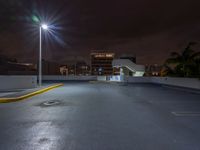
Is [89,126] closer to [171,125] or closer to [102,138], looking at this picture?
[102,138]

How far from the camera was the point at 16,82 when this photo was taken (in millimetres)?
16047

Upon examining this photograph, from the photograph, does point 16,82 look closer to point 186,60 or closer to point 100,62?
point 186,60

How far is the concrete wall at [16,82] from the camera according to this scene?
48.7ft

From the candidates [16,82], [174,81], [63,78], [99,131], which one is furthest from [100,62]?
[99,131]

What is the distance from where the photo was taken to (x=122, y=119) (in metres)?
5.86

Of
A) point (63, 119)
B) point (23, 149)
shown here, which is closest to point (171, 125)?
point (63, 119)

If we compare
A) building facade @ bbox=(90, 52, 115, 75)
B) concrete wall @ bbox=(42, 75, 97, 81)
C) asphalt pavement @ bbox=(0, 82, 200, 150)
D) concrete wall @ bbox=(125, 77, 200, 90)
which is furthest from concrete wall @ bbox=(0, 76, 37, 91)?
building facade @ bbox=(90, 52, 115, 75)

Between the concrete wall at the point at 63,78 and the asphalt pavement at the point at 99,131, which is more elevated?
the concrete wall at the point at 63,78

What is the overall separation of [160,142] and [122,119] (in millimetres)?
2008

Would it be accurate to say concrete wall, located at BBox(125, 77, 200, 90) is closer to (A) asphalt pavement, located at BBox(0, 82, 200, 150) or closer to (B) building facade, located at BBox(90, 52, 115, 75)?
(A) asphalt pavement, located at BBox(0, 82, 200, 150)

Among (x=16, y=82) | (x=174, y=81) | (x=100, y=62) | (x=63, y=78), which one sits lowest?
(x=174, y=81)

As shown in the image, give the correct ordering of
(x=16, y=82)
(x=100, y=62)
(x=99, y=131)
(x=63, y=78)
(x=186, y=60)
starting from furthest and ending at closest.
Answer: (x=100, y=62)
(x=63, y=78)
(x=186, y=60)
(x=16, y=82)
(x=99, y=131)

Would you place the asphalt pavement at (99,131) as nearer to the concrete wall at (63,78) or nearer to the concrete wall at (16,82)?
the concrete wall at (16,82)

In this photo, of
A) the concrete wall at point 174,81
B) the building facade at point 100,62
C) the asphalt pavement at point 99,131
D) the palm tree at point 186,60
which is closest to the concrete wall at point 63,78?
the concrete wall at point 174,81
